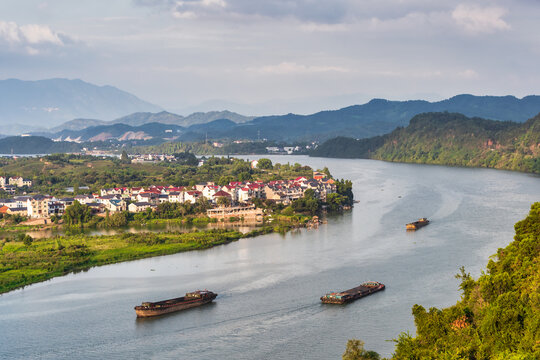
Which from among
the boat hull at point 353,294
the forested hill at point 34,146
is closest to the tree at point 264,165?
the boat hull at point 353,294

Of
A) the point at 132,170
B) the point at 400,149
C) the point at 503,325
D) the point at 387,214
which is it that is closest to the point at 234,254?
the point at 387,214

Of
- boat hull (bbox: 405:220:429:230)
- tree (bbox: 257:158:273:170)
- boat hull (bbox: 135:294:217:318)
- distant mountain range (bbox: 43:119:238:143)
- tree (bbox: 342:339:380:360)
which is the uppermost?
distant mountain range (bbox: 43:119:238:143)

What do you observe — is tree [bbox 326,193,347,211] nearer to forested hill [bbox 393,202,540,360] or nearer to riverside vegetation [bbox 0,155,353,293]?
riverside vegetation [bbox 0,155,353,293]

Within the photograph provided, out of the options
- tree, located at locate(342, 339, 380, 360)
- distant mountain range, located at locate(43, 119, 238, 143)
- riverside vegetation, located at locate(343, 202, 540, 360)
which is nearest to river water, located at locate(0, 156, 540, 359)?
tree, located at locate(342, 339, 380, 360)

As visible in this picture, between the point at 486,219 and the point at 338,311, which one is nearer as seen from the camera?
the point at 338,311

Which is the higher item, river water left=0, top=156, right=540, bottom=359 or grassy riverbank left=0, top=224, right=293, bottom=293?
grassy riverbank left=0, top=224, right=293, bottom=293

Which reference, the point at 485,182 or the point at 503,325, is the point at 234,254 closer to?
the point at 503,325

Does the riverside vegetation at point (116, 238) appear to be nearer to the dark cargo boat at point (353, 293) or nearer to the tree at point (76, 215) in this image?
the tree at point (76, 215)
